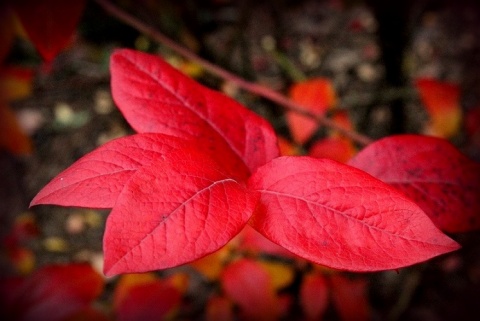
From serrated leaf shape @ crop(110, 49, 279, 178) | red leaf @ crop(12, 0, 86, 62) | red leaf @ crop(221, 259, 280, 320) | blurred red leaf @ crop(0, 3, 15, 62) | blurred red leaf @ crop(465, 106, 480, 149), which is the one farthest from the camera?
blurred red leaf @ crop(465, 106, 480, 149)

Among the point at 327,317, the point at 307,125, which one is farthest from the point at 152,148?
the point at 327,317

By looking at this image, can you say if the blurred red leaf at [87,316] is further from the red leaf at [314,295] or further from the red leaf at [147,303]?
the red leaf at [314,295]

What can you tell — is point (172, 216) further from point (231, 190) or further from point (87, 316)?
point (87, 316)

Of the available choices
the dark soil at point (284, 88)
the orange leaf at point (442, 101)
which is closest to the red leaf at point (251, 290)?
the dark soil at point (284, 88)

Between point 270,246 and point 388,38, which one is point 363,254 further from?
point 388,38

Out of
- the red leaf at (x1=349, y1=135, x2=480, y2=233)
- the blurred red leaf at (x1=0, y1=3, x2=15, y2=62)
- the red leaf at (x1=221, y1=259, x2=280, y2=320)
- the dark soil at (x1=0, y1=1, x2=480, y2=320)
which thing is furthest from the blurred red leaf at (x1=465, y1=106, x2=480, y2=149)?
the blurred red leaf at (x1=0, y1=3, x2=15, y2=62)

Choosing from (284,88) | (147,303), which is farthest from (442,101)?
(147,303)

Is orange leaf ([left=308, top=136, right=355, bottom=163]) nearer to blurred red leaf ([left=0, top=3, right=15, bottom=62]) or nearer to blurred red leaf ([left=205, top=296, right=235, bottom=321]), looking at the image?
blurred red leaf ([left=205, top=296, right=235, bottom=321])
